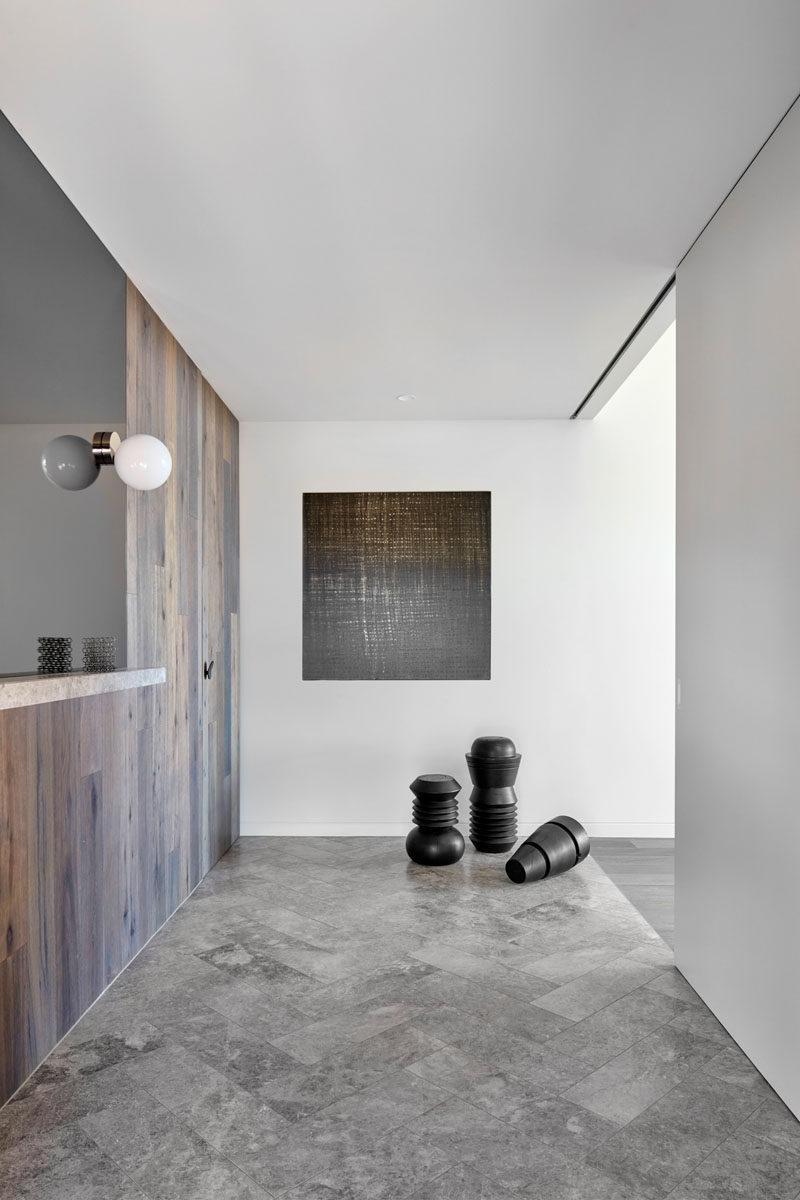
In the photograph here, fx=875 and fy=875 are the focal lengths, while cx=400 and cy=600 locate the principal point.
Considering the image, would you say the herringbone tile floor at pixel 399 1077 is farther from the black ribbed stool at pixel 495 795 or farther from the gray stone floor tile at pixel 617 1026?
the black ribbed stool at pixel 495 795

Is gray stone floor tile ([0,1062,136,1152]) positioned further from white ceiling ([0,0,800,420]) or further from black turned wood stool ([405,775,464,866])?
white ceiling ([0,0,800,420])

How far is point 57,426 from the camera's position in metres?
3.43

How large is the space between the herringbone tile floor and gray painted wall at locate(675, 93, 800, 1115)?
269 mm

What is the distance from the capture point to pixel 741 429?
9.03 feet

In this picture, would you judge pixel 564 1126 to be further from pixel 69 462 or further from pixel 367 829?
pixel 367 829

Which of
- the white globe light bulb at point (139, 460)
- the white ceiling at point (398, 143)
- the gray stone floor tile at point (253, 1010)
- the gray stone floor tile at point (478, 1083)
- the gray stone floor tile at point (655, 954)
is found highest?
the white ceiling at point (398, 143)

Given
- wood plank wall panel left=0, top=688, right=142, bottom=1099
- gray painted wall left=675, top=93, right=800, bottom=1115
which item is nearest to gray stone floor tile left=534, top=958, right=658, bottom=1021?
gray painted wall left=675, top=93, right=800, bottom=1115

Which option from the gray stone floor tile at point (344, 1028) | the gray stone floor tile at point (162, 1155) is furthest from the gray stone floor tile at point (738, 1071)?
the gray stone floor tile at point (162, 1155)

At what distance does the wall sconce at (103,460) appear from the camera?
2817mm

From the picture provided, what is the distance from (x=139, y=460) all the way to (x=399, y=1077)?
6.69 feet

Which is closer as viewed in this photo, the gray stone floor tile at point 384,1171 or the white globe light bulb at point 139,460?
the gray stone floor tile at point 384,1171

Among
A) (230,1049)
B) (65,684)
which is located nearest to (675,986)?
(230,1049)

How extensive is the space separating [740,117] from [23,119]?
198 cm

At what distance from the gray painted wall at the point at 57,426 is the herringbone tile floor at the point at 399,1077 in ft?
4.52
